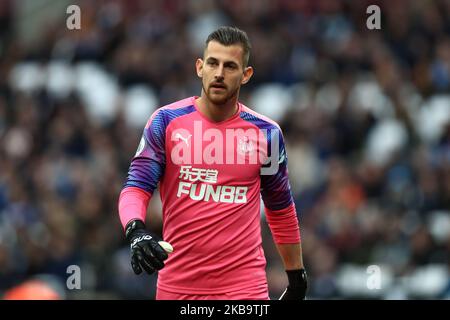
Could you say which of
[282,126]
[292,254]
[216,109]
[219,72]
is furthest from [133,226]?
[282,126]

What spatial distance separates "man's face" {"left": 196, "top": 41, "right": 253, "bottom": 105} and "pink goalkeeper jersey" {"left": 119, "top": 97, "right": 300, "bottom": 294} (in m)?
0.22

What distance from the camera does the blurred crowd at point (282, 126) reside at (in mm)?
14531

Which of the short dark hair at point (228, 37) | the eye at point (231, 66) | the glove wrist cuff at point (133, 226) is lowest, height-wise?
the glove wrist cuff at point (133, 226)

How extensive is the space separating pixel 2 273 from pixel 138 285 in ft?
6.77

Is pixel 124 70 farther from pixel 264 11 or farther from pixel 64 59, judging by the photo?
pixel 264 11

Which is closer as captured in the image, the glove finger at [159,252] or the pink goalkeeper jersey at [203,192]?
the glove finger at [159,252]

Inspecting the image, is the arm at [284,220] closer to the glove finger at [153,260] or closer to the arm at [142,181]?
the arm at [142,181]

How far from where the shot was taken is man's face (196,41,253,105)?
25.4ft

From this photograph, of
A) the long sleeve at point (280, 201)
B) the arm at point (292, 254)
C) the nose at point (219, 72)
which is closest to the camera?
the nose at point (219, 72)

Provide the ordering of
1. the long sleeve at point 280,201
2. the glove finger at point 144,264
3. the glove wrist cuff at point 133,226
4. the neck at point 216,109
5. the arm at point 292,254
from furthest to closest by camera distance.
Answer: the arm at point 292,254
the long sleeve at point 280,201
the neck at point 216,109
the glove wrist cuff at point 133,226
the glove finger at point 144,264

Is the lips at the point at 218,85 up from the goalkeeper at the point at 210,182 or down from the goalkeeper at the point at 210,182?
up

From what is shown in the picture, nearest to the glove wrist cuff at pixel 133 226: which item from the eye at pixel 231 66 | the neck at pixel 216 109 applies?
the neck at pixel 216 109

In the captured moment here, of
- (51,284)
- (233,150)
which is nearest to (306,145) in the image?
(51,284)

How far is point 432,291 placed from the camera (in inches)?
537
